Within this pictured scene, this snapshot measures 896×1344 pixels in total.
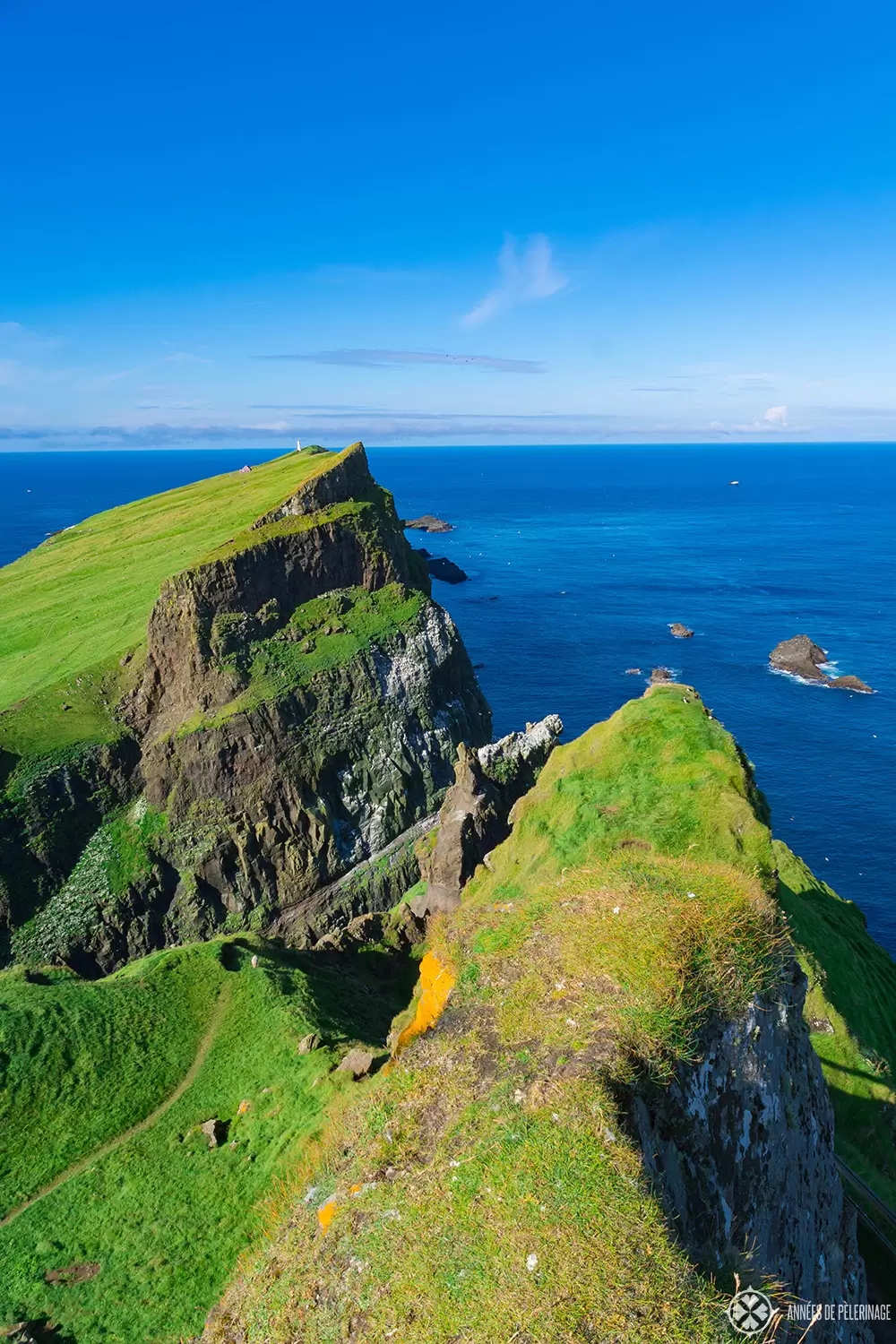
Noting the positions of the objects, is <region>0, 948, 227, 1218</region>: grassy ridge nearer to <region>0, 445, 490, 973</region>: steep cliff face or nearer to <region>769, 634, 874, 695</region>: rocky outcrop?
<region>0, 445, 490, 973</region>: steep cliff face

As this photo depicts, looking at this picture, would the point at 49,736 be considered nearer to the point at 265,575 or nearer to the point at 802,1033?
the point at 265,575

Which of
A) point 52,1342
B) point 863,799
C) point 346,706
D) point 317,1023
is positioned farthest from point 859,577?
point 52,1342

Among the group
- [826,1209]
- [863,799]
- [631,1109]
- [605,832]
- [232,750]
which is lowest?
[863,799]

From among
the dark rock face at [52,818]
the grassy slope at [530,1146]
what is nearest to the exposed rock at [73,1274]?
the grassy slope at [530,1146]

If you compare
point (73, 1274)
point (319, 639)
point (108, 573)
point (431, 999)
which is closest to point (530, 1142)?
point (431, 999)

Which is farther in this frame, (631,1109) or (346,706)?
(346,706)

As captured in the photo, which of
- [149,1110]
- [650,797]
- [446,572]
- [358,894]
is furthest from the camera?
[446,572]

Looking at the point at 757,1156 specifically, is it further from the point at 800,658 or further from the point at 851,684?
the point at 800,658
